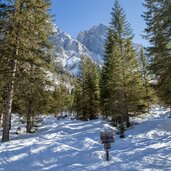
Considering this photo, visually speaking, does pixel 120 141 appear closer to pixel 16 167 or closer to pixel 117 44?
pixel 16 167

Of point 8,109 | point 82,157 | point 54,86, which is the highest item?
point 54,86

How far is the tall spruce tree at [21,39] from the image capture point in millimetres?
16156

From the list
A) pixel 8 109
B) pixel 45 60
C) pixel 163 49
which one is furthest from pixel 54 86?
pixel 163 49

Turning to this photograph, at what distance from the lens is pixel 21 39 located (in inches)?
642

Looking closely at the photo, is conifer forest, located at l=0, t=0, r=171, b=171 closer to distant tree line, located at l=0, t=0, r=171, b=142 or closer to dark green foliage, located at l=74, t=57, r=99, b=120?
distant tree line, located at l=0, t=0, r=171, b=142

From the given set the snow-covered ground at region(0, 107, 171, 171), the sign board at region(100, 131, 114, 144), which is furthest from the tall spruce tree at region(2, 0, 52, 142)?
the sign board at region(100, 131, 114, 144)

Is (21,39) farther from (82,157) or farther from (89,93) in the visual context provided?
(89,93)

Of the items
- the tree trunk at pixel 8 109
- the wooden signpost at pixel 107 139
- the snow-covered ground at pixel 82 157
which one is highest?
the tree trunk at pixel 8 109

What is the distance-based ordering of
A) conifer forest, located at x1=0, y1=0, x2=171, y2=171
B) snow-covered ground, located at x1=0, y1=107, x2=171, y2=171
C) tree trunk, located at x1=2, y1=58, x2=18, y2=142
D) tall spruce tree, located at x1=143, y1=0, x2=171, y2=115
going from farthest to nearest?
tall spruce tree, located at x1=143, y1=0, x2=171, y2=115 → tree trunk, located at x1=2, y1=58, x2=18, y2=142 → conifer forest, located at x1=0, y1=0, x2=171, y2=171 → snow-covered ground, located at x1=0, y1=107, x2=171, y2=171

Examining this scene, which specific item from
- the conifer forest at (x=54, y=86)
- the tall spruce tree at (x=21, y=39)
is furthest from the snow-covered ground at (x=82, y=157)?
the tall spruce tree at (x=21, y=39)

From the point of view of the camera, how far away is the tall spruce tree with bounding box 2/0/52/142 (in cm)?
1616

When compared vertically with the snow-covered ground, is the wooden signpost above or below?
above

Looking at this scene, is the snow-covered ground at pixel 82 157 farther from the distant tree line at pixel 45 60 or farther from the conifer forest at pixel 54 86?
the distant tree line at pixel 45 60

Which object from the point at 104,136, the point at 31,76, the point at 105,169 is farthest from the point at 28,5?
the point at 105,169
